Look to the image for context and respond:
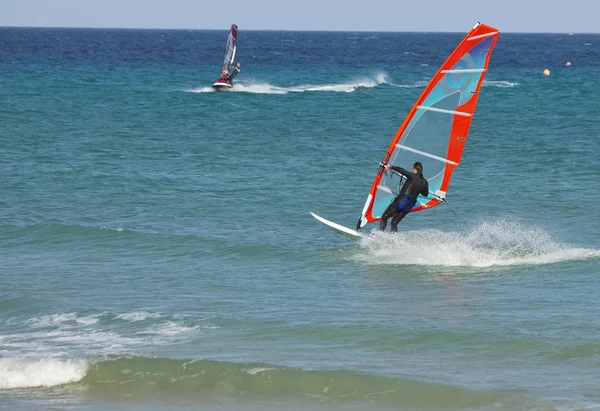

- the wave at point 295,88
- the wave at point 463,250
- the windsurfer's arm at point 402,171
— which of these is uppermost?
the windsurfer's arm at point 402,171

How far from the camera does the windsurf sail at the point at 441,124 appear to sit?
523 inches

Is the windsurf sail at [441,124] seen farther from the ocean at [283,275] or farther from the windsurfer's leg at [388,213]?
the ocean at [283,275]

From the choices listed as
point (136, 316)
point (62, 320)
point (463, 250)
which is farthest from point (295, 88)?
point (62, 320)

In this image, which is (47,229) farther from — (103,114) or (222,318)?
(103,114)

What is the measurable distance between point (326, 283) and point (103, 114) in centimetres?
2121

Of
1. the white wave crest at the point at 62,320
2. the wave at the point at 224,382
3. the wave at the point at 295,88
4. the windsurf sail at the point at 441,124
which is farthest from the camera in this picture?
the wave at the point at 295,88

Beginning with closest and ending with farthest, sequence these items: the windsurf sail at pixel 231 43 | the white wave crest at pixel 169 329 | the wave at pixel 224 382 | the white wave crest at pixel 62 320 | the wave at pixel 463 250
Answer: the wave at pixel 224 382
the white wave crest at pixel 169 329
the white wave crest at pixel 62 320
the wave at pixel 463 250
the windsurf sail at pixel 231 43

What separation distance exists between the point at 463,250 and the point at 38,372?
22.2 ft

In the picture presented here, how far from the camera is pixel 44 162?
22516mm

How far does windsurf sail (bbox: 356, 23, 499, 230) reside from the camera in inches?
523

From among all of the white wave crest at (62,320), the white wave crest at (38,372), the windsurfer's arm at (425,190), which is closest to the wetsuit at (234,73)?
the windsurfer's arm at (425,190)

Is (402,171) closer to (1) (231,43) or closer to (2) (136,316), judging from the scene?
(2) (136,316)

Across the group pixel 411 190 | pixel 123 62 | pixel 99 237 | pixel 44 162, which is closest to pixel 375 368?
pixel 411 190

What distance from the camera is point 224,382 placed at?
927cm
